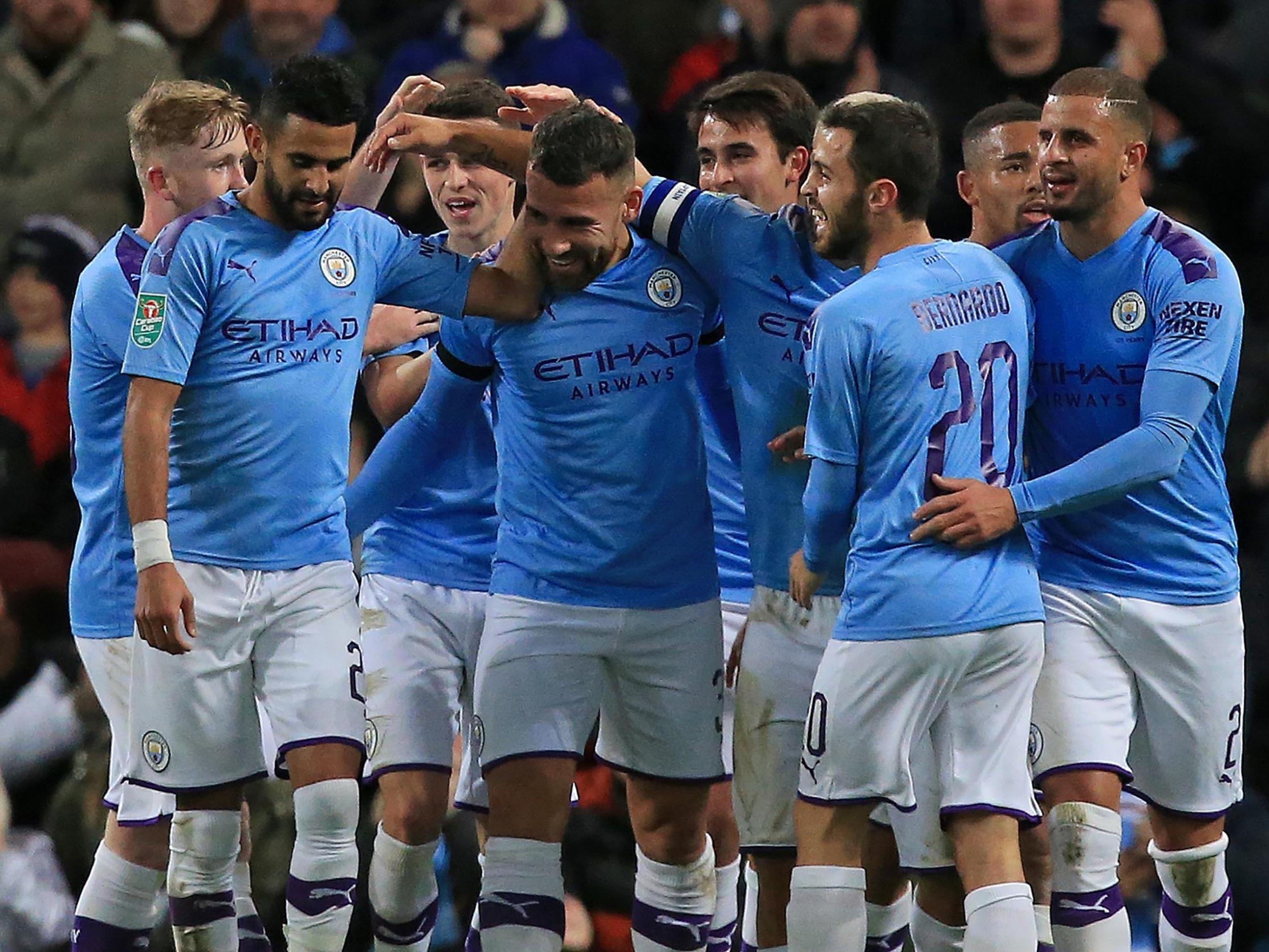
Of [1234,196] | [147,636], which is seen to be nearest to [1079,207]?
[147,636]

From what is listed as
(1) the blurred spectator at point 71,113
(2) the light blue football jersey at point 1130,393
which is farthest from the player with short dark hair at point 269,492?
(1) the blurred spectator at point 71,113

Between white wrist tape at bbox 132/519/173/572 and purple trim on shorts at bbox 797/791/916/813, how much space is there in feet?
5.17

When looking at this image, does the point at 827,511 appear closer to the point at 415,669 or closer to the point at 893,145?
the point at 893,145

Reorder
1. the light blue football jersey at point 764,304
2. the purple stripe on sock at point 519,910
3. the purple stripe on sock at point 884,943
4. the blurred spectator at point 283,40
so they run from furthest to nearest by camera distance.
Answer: the blurred spectator at point 283,40
the purple stripe on sock at point 884,943
the light blue football jersey at point 764,304
the purple stripe on sock at point 519,910

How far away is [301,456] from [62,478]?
3.52m

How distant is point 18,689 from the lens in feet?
24.4

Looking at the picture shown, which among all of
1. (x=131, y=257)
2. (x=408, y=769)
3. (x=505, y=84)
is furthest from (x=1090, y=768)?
(x=505, y=84)

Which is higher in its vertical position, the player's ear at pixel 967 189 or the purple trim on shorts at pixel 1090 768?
the player's ear at pixel 967 189

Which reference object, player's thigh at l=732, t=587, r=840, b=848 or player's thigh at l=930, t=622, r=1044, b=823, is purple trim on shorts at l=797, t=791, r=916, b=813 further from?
player's thigh at l=732, t=587, r=840, b=848

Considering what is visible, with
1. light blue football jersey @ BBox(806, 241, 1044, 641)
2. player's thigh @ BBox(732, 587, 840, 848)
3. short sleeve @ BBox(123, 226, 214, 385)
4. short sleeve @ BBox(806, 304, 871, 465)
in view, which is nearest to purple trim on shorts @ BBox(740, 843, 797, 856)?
player's thigh @ BBox(732, 587, 840, 848)

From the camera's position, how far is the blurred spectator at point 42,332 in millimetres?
8375

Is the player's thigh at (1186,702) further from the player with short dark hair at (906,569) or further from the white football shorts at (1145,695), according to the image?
the player with short dark hair at (906,569)

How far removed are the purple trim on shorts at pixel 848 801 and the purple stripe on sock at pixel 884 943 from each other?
89cm

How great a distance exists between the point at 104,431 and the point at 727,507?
172cm
